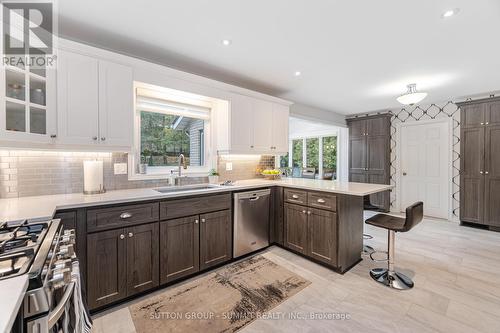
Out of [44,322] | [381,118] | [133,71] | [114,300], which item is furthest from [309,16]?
[381,118]

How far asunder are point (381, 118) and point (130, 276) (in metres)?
5.84

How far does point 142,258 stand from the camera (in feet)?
6.63

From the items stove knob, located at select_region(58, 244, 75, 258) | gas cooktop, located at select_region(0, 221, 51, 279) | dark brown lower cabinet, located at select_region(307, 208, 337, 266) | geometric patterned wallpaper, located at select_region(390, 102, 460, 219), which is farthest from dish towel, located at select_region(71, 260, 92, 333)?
geometric patterned wallpaper, located at select_region(390, 102, 460, 219)

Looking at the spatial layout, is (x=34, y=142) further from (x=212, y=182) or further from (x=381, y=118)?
(x=381, y=118)

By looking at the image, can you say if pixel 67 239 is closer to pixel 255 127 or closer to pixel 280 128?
pixel 255 127

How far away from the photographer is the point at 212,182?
3.14m

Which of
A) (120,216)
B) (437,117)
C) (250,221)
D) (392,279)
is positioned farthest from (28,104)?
(437,117)

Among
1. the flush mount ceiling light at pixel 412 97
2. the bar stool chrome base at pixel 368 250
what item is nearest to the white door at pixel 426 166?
the flush mount ceiling light at pixel 412 97

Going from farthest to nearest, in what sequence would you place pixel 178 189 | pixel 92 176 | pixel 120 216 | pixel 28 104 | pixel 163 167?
1. pixel 163 167
2. pixel 178 189
3. pixel 92 176
4. pixel 120 216
5. pixel 28 104

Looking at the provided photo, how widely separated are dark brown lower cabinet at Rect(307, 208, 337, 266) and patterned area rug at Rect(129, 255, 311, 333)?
0.41m

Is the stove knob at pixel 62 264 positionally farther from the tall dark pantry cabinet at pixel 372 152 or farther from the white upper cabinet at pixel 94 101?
the tall dark pantry cabinet at pixel 372 152

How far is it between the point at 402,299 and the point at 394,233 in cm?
64

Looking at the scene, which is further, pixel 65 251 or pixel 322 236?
pixel 322 236

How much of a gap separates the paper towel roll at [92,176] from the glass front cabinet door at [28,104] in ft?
1.23
